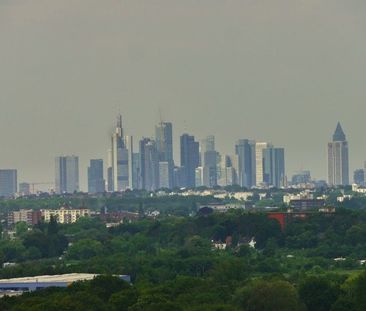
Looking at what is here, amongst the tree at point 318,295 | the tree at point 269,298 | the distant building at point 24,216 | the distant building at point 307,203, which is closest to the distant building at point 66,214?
the distant building at point 24,216

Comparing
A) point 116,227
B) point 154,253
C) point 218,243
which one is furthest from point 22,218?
point 154,253

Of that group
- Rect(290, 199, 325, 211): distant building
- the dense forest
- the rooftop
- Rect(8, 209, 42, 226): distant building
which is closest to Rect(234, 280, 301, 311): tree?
the dense forest

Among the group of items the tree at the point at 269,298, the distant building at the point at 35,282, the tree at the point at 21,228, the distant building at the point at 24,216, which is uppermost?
the distant building at the point at 24,216

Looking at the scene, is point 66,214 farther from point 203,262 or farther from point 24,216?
point 203,262

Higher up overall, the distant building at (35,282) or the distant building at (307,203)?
the distant building at (307,203)

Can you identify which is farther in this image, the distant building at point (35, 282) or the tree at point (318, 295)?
the distant building at point (35, 282)

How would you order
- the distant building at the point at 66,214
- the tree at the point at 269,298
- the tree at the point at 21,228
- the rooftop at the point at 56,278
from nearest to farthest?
the tree at the point at 269,298 < the rooftop at the point at 56,278 < the tree at the point at 21,228 < the distant building at the point at 66,214

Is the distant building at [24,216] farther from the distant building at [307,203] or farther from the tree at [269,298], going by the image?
the tree at [269,298]

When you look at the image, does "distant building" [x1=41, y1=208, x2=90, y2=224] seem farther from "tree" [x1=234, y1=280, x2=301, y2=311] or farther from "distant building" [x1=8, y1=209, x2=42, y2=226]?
"tree" [x1=234, y1=280, x2=301, y2=311]

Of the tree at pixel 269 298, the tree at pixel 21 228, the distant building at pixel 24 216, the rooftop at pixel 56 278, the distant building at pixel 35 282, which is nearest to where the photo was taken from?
the tree at pixel 269 298
